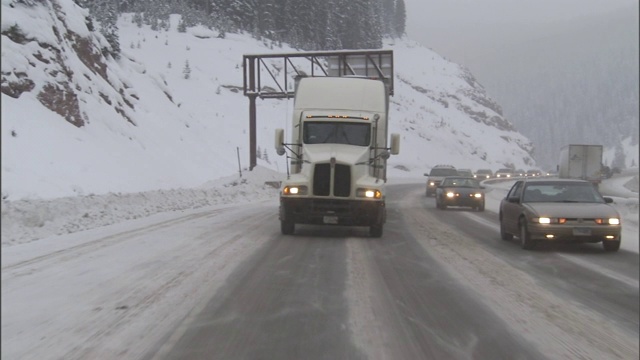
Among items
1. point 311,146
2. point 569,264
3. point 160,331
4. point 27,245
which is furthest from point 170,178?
point 160,331

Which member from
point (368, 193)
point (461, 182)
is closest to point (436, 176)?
point (461, 182)

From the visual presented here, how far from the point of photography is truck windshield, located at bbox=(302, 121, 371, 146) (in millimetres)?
14250

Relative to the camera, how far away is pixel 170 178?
110ft

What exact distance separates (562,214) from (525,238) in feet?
3.36

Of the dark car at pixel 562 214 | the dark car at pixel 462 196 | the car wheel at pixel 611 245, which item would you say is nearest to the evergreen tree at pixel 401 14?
the dark car at pixel 562 214

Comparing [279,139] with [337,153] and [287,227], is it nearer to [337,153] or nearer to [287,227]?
[337,153]

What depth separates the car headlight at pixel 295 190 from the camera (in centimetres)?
1338

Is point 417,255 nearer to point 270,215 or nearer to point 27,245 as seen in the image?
point 27,245

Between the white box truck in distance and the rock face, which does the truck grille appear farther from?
the rock face

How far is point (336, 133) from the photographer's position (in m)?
14.3

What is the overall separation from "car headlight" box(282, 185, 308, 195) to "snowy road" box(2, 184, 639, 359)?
3.84 ft

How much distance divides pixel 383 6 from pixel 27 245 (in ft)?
28.5

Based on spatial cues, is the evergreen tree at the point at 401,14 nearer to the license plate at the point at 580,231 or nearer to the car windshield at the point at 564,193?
the car windshield at the point at 564,193

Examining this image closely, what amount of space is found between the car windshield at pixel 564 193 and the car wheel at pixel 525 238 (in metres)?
0.56
